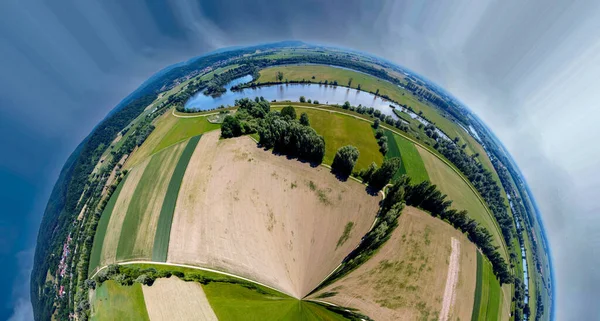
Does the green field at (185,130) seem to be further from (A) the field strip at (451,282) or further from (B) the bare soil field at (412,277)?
(A) the field strip at (451,282)

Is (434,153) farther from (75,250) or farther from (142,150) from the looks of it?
(75,250)

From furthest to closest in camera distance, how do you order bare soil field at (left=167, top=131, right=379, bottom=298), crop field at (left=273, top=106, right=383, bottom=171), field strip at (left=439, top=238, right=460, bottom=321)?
crop field at (left=273, top=106, right=383, bottom=171)
field strip at (left=439, top=238, right=460, bottom=321)
bare soil field at (left=167, top=131, right=379, bottom=298)

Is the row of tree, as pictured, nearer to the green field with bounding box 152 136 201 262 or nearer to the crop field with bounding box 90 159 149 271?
the green field with bounding box 152 136 201 262

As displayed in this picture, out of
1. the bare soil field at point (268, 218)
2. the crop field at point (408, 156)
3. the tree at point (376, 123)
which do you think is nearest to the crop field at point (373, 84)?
the crop field at point (408, 156)

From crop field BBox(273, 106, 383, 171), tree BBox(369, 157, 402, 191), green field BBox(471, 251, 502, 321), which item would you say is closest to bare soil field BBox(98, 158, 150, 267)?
crop field BBox(273, 106, 383, 171)

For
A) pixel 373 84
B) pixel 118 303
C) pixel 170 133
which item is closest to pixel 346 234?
pixel 118 303

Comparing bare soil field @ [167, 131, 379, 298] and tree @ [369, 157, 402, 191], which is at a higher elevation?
tree @ [369, 157, 402, 191]

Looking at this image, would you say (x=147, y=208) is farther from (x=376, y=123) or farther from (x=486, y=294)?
(x=486, y=294)

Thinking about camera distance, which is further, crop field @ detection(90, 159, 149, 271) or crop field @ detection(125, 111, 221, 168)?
crop field @ detection(125, 111, 221, 168)
